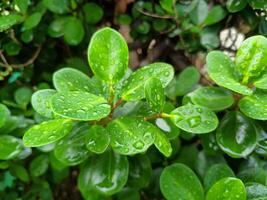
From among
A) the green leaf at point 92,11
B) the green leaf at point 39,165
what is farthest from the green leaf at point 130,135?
the green leaf at point 92,11

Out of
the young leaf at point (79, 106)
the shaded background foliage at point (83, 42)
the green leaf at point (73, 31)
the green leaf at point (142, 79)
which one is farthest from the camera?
the green leaf at point (73, 31)

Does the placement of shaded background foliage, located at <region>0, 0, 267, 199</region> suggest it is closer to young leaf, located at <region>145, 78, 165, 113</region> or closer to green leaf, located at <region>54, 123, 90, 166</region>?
green leaf, located at <region>54, 123, 90, 166</region>

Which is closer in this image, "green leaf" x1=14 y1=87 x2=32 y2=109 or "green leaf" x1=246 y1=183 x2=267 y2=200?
"green leaf" x1=246 y1=183 x2=267 y2=200

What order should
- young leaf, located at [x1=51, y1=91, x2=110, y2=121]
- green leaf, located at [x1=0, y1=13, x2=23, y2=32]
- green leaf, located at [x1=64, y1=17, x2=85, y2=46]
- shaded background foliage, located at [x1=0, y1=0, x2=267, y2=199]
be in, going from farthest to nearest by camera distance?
green leaf, located at [x1=64, y1=17, x2=85, y2=46] → shaded background foliage, located at [x1=0, y1=0, x2=267, y2=199] → green leaf, located at [x1=0, y1=13, x2=23, y2=32] → young leaf, located at [x1=51, y1=91, x2=110, y2=121]

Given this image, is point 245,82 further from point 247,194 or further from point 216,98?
point 247,194

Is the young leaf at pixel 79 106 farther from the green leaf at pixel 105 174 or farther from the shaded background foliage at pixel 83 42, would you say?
the shaded background foliage at pixel 83 42

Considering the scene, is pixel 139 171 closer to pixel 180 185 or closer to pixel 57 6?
pixel 180 185

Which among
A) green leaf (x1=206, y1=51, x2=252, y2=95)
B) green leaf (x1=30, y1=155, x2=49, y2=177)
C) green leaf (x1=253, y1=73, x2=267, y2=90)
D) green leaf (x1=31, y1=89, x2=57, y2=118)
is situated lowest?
green leaf (x1=30, y1=155, x2=49, y2=177)

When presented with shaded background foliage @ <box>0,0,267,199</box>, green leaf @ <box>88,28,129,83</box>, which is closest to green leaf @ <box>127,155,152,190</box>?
shaded background foliage @ <box>0,0,267,199</box>
